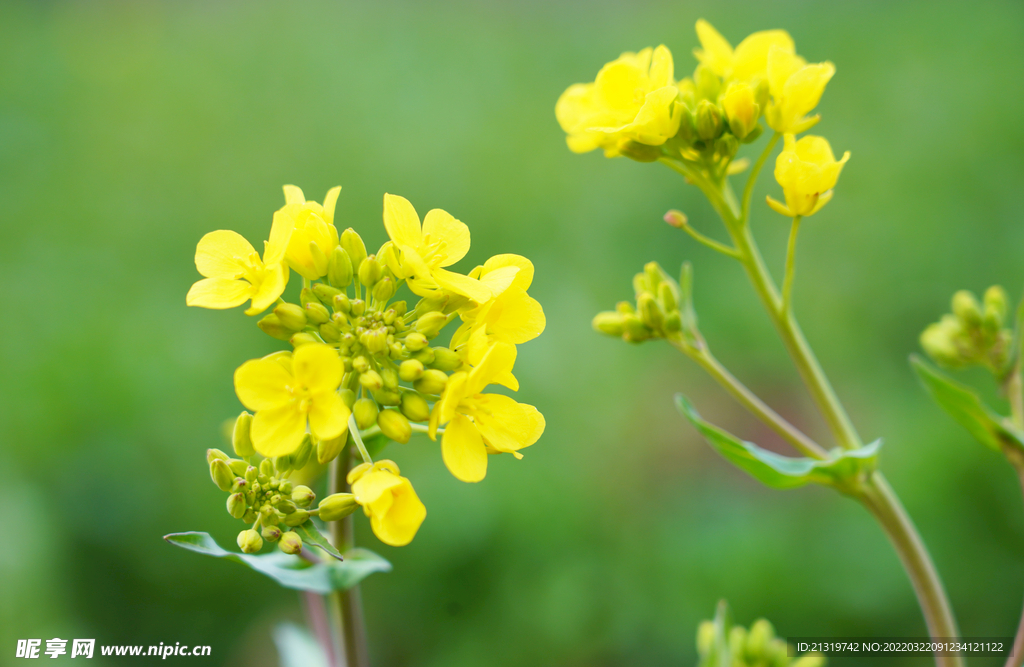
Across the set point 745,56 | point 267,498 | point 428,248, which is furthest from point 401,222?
point 745,56

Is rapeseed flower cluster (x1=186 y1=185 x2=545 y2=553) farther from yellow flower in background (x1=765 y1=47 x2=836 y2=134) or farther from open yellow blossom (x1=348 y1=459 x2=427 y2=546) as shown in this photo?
yellow flower in background (x1=765 y1=47 x2=836 y2=134)

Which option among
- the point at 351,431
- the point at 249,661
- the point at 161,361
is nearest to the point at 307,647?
the point at 249,661

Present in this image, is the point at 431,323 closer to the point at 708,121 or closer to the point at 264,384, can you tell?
the point at 264,384

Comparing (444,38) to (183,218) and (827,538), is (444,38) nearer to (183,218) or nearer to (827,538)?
(183,218)

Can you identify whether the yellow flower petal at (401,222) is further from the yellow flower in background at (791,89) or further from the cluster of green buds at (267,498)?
the yellow flower in background at (791,89)

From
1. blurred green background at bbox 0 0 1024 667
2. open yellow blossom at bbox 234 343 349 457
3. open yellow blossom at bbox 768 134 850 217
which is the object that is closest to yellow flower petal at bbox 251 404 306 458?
open yellow blossom at bbox 234 343 349 457
